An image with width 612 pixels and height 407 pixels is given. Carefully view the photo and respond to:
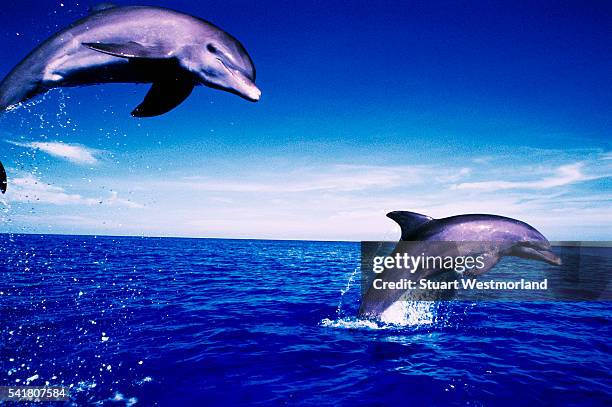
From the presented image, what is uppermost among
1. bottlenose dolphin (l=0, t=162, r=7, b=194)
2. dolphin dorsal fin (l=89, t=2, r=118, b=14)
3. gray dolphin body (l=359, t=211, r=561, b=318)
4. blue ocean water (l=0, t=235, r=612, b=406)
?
dolphin dorsal fin (l=89, t=2, r=118, b=14)

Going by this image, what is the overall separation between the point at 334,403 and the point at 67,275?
18.8 meters

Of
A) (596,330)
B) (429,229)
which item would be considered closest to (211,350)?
(429,229)

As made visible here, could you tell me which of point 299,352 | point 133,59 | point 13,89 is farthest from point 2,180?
point 299,352

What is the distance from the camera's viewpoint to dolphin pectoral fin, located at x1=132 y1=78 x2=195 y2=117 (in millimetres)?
2791

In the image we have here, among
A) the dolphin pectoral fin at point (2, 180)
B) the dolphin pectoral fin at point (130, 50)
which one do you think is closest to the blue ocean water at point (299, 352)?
the dolphin pectoral fin at point (2, 180)

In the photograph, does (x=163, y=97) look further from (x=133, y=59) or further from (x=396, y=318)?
(x=396, y=318)

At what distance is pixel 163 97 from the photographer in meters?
2.84

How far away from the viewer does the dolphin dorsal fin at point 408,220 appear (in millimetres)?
7223

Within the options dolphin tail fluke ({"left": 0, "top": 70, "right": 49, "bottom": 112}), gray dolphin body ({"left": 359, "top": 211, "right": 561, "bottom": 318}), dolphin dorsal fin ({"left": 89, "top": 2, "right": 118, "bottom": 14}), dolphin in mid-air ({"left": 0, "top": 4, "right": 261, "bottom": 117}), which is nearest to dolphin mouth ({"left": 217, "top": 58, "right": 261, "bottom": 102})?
dolphin in mid-air ({"left": 0, "top": 4, "right": 261, "bottom": 117})

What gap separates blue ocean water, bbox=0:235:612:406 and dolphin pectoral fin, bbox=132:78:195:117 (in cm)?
412

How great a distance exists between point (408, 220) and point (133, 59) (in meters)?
6.16

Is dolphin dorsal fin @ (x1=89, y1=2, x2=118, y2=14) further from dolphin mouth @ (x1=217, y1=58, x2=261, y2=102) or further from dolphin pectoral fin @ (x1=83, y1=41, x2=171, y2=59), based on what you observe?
dolphin mouth @ (x1=217, y1=58, x2=261, y2=102)

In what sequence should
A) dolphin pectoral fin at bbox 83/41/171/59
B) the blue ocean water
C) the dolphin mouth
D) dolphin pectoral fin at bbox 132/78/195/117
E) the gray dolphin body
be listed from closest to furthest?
dolphin pectoral fin at bbox 83/41/171/59
the dolphin mouth
dolphin pectoral fin at bbox 132/78/195/117
the blue ocean water
the gray dolphin body

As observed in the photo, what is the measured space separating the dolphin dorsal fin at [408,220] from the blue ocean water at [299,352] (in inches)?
94.6
